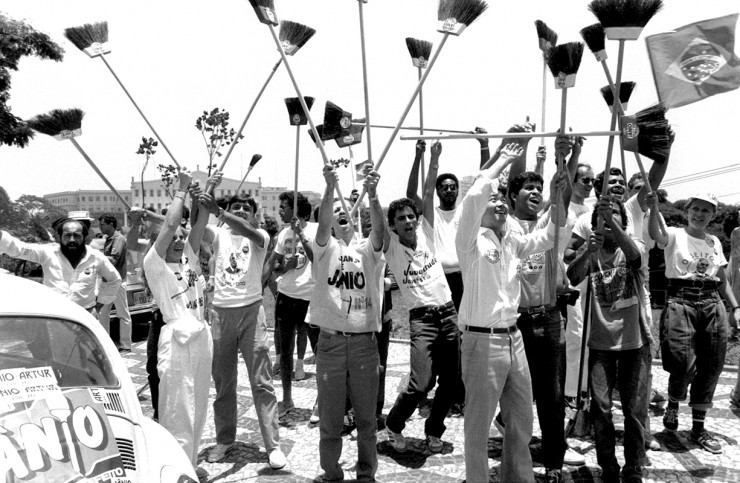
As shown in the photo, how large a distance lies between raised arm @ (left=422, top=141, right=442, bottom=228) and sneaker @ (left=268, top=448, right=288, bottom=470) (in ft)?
7.29

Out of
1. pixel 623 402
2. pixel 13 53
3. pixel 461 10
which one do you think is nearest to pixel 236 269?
pixel 461 10

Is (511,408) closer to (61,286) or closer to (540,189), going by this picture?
(540,189)

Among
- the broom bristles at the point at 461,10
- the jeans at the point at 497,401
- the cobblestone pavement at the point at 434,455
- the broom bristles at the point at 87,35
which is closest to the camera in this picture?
the jeans at the point at 497,401

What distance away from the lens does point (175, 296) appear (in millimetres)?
4117

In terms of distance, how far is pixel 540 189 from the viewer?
4.23 m

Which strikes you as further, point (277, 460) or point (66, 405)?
point (277, 460)

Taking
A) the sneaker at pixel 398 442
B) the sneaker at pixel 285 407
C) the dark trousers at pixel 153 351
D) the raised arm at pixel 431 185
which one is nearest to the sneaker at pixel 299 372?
the sneaker at pixel 285 407

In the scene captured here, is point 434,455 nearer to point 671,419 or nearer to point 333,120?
point 671,419

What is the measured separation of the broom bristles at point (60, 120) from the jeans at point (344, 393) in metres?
2.76

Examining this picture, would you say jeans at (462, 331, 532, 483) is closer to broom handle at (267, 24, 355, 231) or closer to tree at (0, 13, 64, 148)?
broom handle at (267, 24, 355, 231)

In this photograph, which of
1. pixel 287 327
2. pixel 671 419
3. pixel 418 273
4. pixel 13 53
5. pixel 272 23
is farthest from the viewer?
pixel 13 53

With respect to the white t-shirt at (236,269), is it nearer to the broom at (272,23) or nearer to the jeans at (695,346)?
the broom at (272,23)

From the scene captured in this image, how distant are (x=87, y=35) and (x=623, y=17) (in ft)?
13.0

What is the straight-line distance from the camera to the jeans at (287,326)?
5.84 meters
